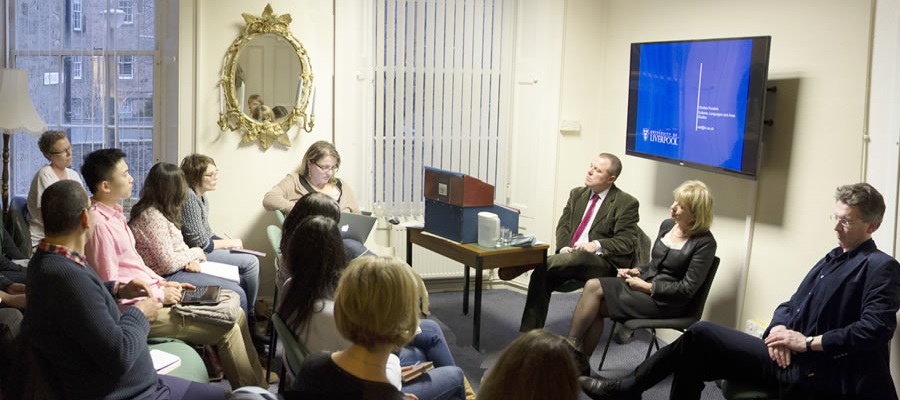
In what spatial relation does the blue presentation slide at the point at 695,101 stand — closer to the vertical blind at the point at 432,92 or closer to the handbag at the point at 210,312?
the vertical blind at the point at 432,92

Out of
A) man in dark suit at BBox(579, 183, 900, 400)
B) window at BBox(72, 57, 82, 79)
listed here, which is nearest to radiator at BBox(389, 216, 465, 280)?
window at BBox(72, 57, 82, 79)

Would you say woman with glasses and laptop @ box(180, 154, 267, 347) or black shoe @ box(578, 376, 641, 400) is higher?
woman with glasses and laptop @ box(180, 154, 267, 347)

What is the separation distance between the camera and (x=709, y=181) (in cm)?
526

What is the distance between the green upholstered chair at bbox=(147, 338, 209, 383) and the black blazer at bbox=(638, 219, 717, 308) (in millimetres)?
2396

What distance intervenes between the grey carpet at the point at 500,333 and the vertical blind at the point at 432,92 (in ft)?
2.87

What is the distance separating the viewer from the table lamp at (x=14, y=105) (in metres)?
5.43

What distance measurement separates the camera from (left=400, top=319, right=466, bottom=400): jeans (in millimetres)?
3057

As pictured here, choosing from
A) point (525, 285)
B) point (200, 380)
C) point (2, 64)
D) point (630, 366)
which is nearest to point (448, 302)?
point (525, 285)

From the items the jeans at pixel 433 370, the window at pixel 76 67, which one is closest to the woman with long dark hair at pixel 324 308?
the jeans at pixel 433 370

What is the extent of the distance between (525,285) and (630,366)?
175 centimetres

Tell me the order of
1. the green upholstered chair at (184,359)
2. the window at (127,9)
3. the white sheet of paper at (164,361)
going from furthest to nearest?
1. the window at (127,9)
2. the green upholstered chair at (184,359)
3. the white sheet of paper at (164,361)

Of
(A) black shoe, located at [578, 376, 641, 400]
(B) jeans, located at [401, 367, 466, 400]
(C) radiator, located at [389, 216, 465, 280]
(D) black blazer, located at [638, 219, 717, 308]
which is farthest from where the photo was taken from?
(C) radiator, located at [389, 216, 465, 280]

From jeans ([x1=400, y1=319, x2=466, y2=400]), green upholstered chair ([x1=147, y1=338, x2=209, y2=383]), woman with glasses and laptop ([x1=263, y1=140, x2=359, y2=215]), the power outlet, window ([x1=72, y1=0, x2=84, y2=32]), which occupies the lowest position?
the power outlet

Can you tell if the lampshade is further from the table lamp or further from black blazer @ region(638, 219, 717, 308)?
black blazer @ region(638, 219, 717, 308)
